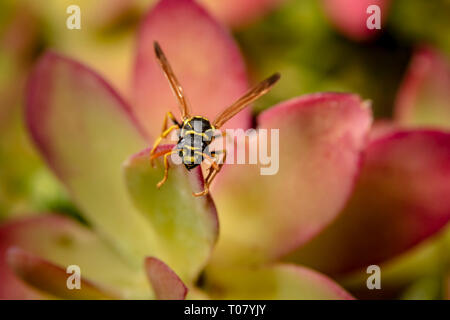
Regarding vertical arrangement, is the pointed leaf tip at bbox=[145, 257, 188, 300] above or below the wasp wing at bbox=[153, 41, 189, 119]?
below

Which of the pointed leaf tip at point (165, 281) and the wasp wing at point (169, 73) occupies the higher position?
the wasp wing at point (169, 73)

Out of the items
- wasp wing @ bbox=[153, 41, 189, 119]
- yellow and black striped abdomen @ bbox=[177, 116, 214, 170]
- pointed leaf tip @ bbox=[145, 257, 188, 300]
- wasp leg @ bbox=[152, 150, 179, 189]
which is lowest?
pointed leaf tip @ bbox=[145, 257, 188, 300]

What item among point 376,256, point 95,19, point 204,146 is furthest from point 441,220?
point 95,19

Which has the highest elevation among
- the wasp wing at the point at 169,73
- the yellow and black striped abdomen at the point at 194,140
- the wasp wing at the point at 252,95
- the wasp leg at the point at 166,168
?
the wasp wing at the point at 169,73

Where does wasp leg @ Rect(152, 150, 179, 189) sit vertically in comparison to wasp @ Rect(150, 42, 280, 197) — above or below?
below

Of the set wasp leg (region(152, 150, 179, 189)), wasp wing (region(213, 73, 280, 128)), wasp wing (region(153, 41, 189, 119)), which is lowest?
wasp leg (region(152, 150, 179, 189))

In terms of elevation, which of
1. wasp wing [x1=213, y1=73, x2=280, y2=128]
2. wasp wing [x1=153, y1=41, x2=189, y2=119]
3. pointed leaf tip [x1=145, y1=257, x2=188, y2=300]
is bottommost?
pointed leaf tip [x1=145, y1=257, x2=188, y2=300]

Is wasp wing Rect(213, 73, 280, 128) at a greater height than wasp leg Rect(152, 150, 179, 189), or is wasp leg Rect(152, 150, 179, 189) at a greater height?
wasp wing Rect(213, 73, 280, 128)
